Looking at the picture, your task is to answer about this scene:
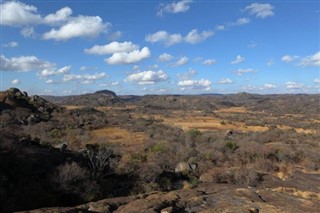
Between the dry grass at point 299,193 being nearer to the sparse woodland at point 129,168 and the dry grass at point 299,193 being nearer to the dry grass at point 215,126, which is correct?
the sparse woodland at point 129,168

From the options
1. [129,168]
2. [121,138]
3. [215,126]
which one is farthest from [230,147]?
[215,126]

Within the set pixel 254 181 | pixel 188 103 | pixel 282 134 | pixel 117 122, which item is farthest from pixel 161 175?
pixel 188 103

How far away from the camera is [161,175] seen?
93.7 feet

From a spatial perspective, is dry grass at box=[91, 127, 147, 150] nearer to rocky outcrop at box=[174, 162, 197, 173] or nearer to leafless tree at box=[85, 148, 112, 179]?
rocky outcrop at box=[174, 162, 197, 173]

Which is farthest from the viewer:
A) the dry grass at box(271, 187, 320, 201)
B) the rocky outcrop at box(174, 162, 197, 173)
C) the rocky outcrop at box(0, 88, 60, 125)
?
the rocky outcrop at box(0, 88, 60, 125)

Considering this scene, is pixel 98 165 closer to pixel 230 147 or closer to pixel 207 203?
pixel 207 203

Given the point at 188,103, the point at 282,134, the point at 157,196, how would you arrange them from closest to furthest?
1. the point at 157,196
2. the point at 282,134
3. the point at 188,103

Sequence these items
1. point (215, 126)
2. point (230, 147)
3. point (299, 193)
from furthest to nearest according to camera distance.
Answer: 1. point (215, 126)
2. point (230, 147)
3. point (299, 193)

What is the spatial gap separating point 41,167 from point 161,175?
27.8 feet

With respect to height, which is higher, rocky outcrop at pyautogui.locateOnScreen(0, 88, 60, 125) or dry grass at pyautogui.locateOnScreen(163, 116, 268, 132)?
rocky outcrop at pyautogui.locateOnScreen(0, 88, 60, 125)

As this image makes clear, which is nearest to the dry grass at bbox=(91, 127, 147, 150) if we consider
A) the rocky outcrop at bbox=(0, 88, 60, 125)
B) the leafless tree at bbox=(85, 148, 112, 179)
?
the rocky outcrop at bbox=(0, 88, 60, 125)

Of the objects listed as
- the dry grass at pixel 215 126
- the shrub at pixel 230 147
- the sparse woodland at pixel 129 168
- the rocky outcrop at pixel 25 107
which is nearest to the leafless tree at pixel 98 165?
the sparse woodland at pixel 129 168

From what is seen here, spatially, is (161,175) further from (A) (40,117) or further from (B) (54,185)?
(A) (40,117)

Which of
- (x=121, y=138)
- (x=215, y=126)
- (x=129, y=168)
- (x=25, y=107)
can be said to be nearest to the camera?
(x=129, y=168)
